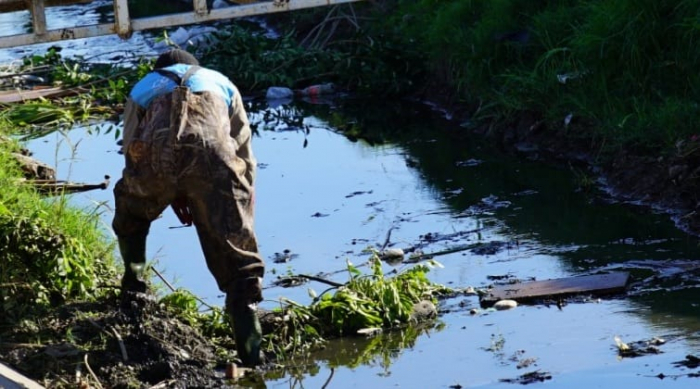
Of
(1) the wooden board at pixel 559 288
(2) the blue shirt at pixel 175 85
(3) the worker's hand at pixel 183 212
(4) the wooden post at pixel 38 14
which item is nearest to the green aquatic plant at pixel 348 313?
(1) the wooden board at pixel 559 288

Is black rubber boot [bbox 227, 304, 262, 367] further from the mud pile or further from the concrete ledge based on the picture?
the concrete ledge

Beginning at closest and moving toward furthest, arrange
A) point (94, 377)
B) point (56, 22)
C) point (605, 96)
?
point (94, 377)
point (605, 96)
point (56, 22)

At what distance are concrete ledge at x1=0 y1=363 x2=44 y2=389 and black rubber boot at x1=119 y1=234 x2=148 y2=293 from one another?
1029mm

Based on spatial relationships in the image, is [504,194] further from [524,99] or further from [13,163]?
[13,163]

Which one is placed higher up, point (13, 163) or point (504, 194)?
point (13, 163)

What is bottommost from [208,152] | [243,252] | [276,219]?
[276,219]

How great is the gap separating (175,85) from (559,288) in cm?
227

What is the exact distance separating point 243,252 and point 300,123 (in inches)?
281

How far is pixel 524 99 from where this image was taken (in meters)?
10.5

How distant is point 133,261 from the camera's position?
6.14m

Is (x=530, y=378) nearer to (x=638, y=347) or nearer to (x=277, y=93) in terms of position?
(x=638, y=347)

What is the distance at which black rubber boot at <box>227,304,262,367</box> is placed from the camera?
573 cm

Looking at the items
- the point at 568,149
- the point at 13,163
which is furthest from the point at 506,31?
the point at 13,163

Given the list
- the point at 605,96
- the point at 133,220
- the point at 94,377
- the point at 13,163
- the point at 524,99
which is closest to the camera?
the point at 94,377
